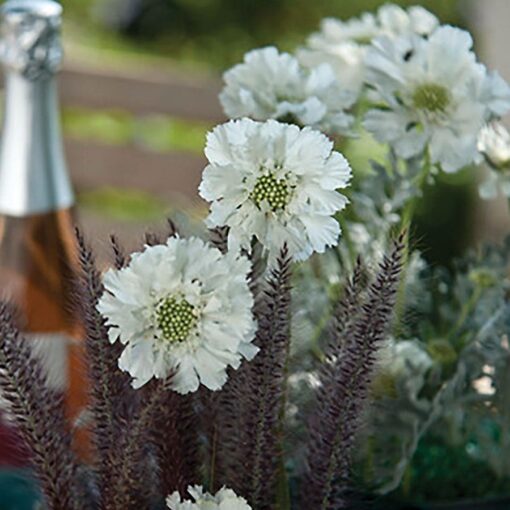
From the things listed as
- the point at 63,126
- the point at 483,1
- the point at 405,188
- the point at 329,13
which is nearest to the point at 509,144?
the point at 405,188

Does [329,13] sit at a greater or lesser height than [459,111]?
lesser

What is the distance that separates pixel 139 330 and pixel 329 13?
12.6 ft

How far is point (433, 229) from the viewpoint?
3168 millimetres

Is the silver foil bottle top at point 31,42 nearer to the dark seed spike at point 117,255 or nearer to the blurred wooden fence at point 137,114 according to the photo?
the dark seed spike at point 117,255

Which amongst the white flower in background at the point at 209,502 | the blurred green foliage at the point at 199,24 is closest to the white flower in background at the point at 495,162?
the white flower in background at the point at 209,502

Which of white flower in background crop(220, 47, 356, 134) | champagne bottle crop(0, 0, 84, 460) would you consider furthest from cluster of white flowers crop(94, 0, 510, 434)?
champagne bottle crop(0, 0, 84, 460)

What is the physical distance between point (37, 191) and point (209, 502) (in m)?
0.41

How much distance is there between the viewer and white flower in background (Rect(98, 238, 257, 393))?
1.92ft

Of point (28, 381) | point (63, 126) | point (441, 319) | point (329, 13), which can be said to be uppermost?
point (28, 381)

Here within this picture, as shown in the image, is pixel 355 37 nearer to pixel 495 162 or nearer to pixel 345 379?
pixel 495 162

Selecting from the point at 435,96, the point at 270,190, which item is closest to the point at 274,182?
the point at 270,190

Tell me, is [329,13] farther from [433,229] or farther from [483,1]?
[433,229]

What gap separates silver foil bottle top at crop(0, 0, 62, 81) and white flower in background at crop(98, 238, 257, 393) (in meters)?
0.38

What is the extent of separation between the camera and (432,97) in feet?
2.60
